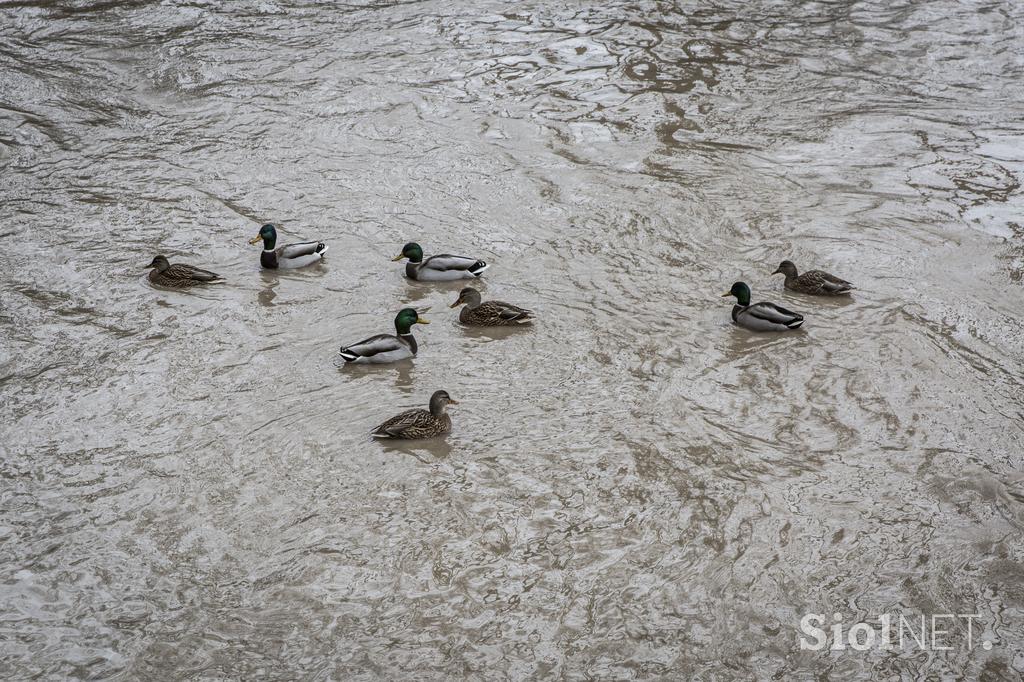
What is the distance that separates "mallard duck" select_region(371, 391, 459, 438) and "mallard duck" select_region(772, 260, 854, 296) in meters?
4.05

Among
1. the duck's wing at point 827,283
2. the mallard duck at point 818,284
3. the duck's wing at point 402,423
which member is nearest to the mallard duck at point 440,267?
the duck's wing at point 402,423

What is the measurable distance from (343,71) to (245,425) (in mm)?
8757

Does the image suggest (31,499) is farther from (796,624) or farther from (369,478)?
(796,624)

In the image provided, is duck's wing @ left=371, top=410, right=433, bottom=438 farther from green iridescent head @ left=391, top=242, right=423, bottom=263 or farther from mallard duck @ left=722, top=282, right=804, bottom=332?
mallard duck @ left=722, top=282, right=804, bottom=332

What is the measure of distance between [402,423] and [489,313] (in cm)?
197

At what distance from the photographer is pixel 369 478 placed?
7090mm

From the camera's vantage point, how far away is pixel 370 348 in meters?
8.45

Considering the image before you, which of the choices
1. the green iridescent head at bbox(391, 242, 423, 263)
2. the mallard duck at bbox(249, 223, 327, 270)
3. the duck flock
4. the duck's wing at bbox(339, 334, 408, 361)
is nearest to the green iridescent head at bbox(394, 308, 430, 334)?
the duck flock

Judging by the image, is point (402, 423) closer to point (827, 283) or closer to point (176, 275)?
point (176, 275)

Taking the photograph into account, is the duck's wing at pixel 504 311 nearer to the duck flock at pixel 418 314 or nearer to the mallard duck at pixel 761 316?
the duck flock at pixel 418 314

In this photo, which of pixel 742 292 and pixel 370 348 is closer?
pixel 370 348

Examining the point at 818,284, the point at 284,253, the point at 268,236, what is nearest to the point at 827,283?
the point at 818,284

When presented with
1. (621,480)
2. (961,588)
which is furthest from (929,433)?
(621,480)

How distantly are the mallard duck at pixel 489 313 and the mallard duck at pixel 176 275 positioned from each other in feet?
8.49
